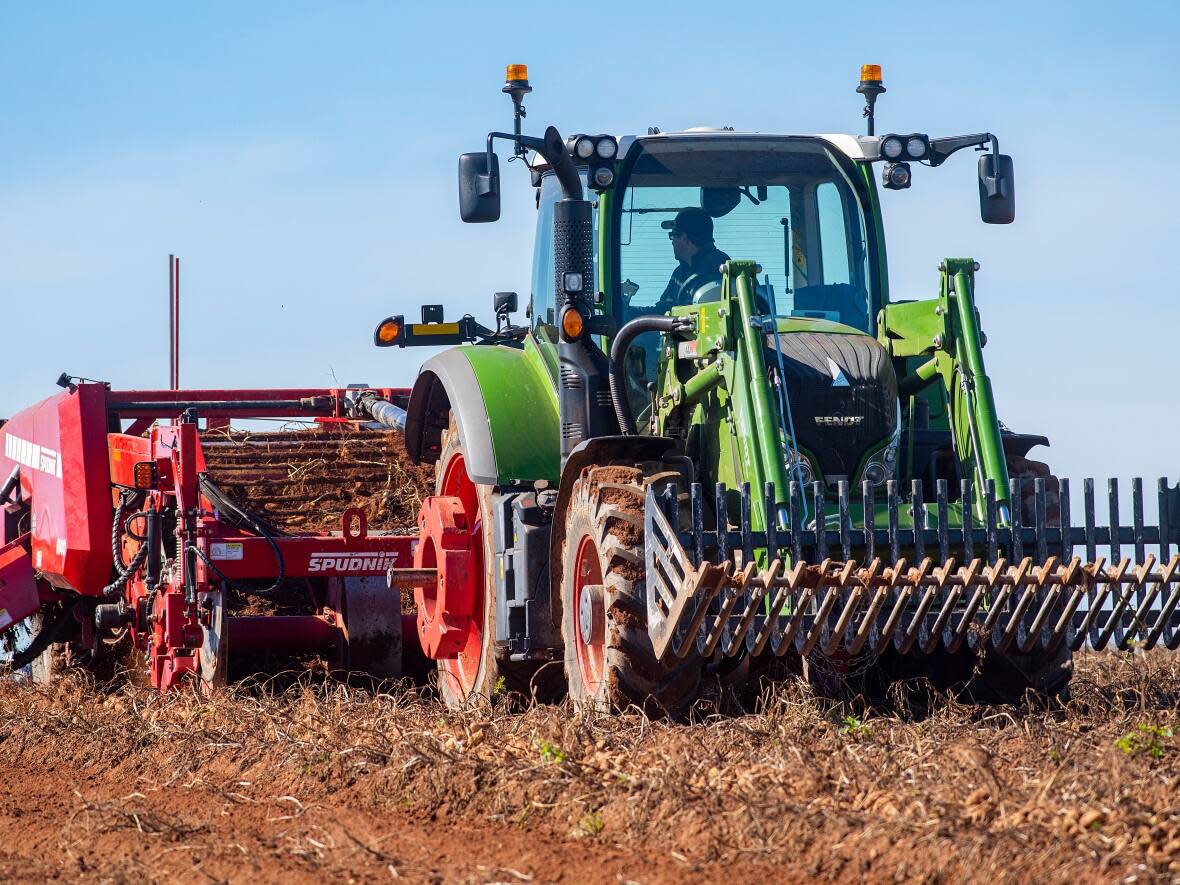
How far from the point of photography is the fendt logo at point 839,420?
6594 millimetres

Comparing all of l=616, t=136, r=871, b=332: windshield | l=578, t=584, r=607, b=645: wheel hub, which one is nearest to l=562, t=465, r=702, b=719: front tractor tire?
l=578, t=584, r=607, b=645: wheel hub

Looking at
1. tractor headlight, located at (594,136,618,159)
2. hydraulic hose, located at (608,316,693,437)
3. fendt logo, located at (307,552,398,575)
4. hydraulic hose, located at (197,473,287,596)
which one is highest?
tractor headlight, located at (594,136,618,159)

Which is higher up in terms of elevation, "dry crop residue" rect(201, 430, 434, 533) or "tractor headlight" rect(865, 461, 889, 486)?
"tractor headlight" rect(865, 461, 889, 486)

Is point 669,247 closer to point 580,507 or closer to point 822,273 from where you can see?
point 822,273

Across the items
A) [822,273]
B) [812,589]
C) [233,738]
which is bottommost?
[233,738]

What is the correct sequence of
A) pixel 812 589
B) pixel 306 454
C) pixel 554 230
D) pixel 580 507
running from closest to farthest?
pixel 812 589 → pixel 580 507 → pixel 554 230 → pixel 306 454

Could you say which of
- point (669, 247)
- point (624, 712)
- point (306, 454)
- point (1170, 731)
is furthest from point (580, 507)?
point (306, 454)

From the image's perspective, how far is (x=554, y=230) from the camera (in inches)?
277

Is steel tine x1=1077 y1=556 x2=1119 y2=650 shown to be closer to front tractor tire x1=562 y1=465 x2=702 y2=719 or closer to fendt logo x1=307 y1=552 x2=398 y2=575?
front tractor tire x1=562 y1=465 x2=702 y2=719

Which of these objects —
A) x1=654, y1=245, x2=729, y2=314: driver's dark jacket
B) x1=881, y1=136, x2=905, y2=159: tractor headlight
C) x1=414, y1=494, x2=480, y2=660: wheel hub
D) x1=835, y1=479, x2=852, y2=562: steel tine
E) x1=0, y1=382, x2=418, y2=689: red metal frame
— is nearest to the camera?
x1=835, y1=479, x2=852, y2=562: steel tine

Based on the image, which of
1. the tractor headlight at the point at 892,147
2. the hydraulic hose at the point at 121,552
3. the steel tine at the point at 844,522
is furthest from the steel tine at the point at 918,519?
the hydraulic hose at the point at 121,552

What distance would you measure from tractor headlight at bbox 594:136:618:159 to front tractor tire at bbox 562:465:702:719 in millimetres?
1596

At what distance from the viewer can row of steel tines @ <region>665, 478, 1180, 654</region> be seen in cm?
568

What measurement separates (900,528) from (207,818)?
8.54 feet
